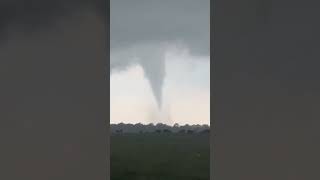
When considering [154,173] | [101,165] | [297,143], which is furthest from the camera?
[154,173]

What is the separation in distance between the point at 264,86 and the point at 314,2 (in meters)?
0.55

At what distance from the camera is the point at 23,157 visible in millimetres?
2994

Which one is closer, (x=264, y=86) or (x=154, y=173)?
(x=264, y=86)

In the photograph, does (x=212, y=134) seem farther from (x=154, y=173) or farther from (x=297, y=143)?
(x=154, y=173)

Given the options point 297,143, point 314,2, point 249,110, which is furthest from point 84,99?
point 314,2

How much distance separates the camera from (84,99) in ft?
9.78

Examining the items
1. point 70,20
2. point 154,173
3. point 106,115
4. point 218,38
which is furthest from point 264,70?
point 154,173

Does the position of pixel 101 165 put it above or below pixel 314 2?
below

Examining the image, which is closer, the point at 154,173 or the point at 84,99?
the point at 84,99

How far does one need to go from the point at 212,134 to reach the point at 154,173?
16.9 meters

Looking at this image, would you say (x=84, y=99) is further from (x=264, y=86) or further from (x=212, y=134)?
(x=264, y=86)

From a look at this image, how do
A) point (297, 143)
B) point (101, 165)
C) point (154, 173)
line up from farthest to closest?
point (154, 173) → point (101, 165) → point (297, 143)

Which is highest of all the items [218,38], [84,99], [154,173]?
[218,38]

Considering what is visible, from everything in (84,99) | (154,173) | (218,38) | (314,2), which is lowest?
(154,173)
